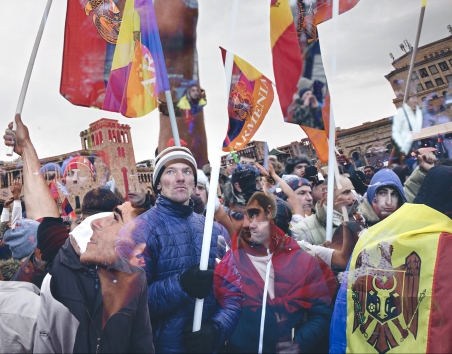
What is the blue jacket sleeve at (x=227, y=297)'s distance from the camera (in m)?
2.58

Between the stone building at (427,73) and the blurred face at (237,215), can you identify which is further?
→ the stone building at (427,73)

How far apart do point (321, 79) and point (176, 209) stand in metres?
2.07

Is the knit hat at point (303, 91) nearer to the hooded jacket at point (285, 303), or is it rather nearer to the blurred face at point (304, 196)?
the blurred face at point (304, 196)

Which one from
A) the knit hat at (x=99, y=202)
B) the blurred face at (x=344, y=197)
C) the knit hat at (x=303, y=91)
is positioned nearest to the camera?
the knit hat at (x=99, y=202)

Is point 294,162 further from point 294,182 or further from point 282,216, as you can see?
point 282,216

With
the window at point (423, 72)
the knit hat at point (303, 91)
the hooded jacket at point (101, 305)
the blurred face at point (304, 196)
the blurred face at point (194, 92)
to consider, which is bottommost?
the hooded jacket at point (101, 305)

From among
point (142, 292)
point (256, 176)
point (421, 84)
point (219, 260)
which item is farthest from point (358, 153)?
point (142, 292)

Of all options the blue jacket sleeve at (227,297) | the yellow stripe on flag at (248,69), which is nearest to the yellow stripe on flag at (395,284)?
the blue jacket sleeve at (227,297)

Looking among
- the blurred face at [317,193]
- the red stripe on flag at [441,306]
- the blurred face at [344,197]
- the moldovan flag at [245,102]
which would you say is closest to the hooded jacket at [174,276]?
the red stripe on flag at [441,306]

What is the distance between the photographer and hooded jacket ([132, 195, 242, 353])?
99.3 inches

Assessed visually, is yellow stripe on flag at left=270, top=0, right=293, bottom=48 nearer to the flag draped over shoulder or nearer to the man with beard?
the flag draped over shoulder

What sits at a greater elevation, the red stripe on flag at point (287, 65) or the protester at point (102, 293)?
the red stripe on flag at point (287, 65)

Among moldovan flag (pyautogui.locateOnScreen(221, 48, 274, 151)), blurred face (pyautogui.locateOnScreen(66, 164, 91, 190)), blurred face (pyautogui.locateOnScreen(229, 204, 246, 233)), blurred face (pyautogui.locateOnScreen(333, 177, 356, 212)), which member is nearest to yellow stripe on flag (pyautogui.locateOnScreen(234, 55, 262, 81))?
moldovan flag (pyautogui.locateOnScreen(221, 48, 274, 151))

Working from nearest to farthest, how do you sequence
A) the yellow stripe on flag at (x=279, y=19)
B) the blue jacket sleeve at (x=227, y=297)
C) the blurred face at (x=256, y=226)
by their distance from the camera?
the blue jacket sleeve at (x=227, y=297)
the blurred face at (x=256, y=226)
the yellow stripe on flag at (x=279, y=19)
